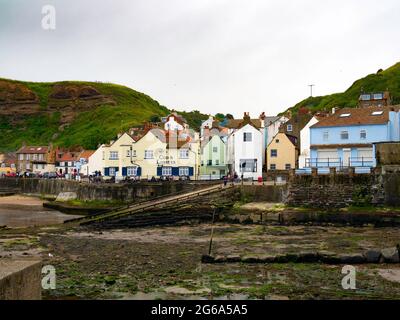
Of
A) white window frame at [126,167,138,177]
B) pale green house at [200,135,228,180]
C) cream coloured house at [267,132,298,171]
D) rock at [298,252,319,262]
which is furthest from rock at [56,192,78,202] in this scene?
rock at [298,252,319,262]

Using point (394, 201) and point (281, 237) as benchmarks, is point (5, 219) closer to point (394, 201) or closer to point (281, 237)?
point (281, 237)

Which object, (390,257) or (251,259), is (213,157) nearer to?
(251,259)

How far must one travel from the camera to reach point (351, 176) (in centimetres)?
3875

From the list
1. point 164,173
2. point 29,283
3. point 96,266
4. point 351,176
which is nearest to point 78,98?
point 164,173

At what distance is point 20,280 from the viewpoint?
527 cm

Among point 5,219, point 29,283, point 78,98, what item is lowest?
point 5,219

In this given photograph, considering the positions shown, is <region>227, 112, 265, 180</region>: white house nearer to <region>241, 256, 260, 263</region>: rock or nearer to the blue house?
the blue house

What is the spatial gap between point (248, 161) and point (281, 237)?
29.0 metres

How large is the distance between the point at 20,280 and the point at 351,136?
4725 centimetres

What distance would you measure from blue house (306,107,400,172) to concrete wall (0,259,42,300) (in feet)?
140

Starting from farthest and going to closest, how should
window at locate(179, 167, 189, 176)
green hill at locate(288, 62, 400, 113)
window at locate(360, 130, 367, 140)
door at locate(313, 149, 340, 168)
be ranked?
green hill at locate(288, 62, 400, 113), window at locate(179, 167, 189, 176), window at locate(360, 130, 367, 140), door at locate(313, 149, 340, 168)

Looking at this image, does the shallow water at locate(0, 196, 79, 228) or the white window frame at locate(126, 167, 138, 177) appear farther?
the white window frame at locate(126, 167, 138, 177)

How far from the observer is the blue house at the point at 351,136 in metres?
47.5

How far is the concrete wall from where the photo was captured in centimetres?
503
